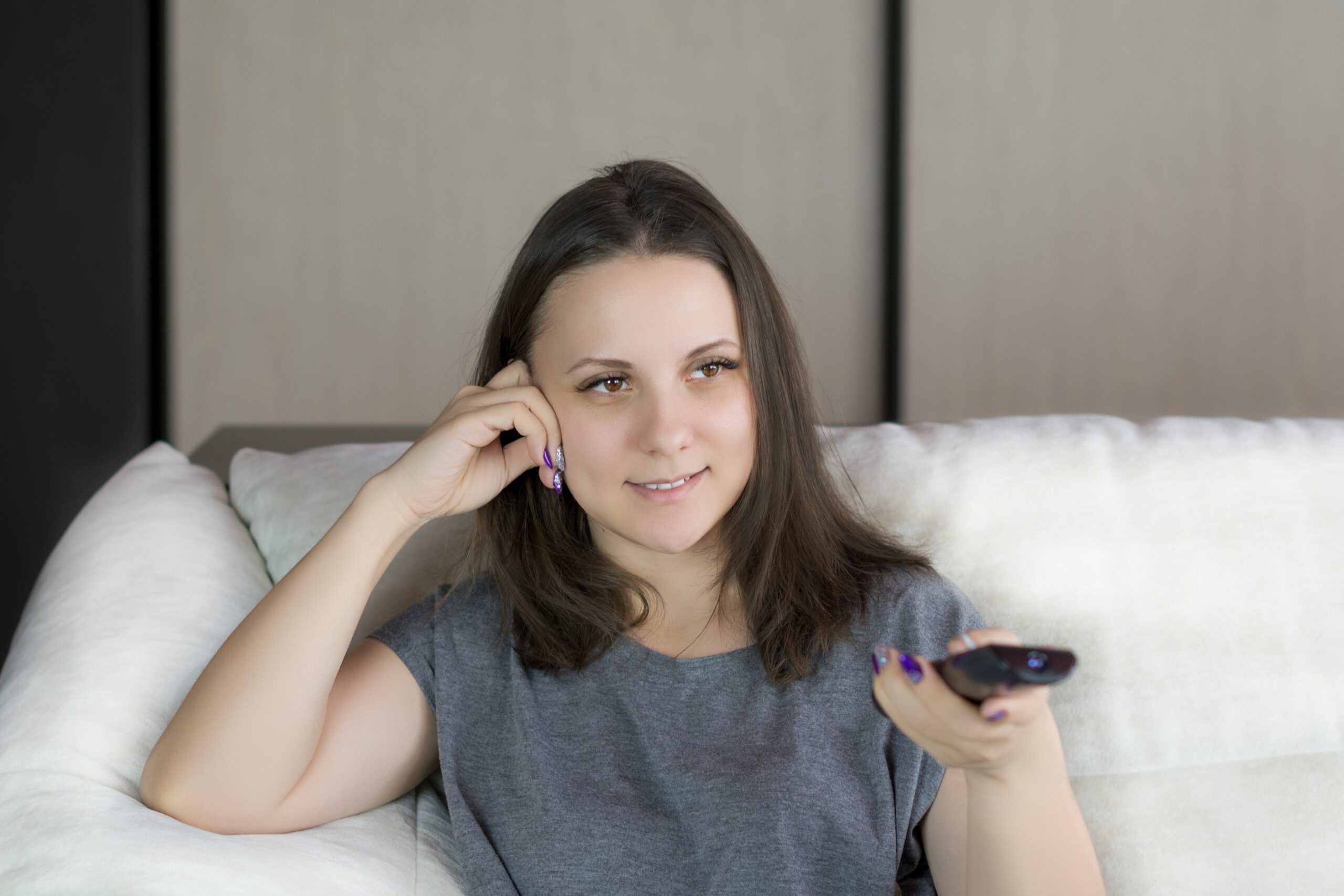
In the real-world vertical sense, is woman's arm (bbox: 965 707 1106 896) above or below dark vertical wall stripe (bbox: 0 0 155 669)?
below

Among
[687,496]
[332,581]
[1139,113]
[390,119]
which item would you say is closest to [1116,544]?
[687,496]

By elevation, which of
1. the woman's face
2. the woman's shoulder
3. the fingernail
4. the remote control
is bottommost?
the woman's shoulder

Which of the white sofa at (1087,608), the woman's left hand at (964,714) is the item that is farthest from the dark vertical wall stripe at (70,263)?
the woman's left hand at (964,714)

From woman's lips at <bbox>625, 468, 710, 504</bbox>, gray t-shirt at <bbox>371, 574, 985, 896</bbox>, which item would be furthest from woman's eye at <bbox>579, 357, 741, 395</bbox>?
gray t-shirt at <bbox>371, 574, 985, 896</bbox>

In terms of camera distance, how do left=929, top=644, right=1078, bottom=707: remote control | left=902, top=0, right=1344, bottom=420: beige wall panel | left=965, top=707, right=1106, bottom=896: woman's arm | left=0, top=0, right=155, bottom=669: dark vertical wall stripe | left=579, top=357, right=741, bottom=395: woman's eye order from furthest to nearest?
1. left=902, top=0, right=1344, bottom=420: beige wall panel
2. left=0, top=0, right=155, bottom=669: dark vertical wall stripe
3. left=579, top=357, right=741, bottom=395: woman's eye
4. left=965, top=707, right=1106, bottom=896: woman's arm
5. left=929, top=644, right=1078, bottom=707: remote control

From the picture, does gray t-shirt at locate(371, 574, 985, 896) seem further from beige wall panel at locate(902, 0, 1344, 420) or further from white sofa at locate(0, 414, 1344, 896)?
beige wall panel at locate(902, 0, 1344, 420)

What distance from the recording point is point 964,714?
782 millimetres

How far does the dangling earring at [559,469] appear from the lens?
121 cm

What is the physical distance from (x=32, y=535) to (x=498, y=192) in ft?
4.30

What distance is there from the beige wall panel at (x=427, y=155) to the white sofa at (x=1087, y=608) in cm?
126

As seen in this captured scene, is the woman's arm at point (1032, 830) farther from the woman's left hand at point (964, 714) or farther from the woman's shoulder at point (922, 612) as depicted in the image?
the woman's shoulder at point (922, 612)

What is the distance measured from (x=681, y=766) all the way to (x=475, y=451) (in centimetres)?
41

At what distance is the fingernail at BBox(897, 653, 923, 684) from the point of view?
2.58 ft

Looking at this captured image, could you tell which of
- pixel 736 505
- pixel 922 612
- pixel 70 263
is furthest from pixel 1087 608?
pixel 70 263
